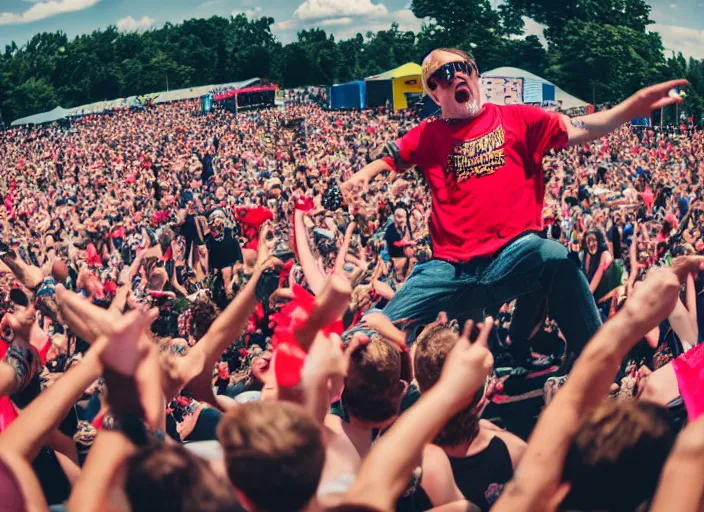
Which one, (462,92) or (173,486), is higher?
(462,92)

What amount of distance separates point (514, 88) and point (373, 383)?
19.6 meters

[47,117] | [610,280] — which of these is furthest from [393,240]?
[47,117]

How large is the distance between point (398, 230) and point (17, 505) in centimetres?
655

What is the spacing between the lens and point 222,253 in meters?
7.77

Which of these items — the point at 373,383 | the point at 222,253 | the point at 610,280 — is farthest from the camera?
the point at 222,253

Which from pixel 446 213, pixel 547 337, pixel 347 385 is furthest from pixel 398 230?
pixel 347 385

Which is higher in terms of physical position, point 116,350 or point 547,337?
point 116,350

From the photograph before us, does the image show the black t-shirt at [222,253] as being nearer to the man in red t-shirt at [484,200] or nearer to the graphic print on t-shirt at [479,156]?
the man in red t-shirt at [484,200]

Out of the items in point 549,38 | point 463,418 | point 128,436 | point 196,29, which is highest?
point 196,29

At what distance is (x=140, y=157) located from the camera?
21484mm

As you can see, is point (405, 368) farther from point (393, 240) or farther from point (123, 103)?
point (123, 103)

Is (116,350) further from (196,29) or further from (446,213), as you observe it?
(196,29)

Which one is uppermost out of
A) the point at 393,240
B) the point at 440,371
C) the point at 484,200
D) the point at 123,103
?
the point at 123,103

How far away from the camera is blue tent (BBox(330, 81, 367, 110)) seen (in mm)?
38281
